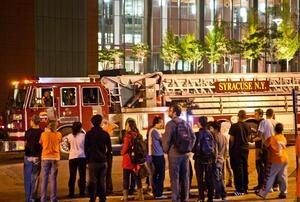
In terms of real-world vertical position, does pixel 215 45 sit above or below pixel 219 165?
above

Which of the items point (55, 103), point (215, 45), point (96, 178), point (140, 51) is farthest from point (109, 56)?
point (96, 178)

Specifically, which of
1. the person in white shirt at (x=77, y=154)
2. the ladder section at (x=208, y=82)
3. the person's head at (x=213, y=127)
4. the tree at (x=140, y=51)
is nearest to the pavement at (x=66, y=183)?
the person in white shirt at (x=77, y=154)

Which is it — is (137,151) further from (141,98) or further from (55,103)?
(141,98)

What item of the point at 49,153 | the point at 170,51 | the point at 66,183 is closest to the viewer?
the point at 49,153

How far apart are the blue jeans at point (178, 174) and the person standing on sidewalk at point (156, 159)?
67.4 inches

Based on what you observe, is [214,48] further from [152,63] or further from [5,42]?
[5,42]

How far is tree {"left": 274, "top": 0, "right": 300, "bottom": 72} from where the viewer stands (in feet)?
153

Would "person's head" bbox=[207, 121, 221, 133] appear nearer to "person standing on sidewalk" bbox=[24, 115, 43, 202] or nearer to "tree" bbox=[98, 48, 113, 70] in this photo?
"person standing on sidewalk" bbox=[24, 115, 43, 202]

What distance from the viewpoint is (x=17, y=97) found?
20.4 meters

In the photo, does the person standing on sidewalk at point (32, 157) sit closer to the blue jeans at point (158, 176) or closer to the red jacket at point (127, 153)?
the red jacket at point (127, 153)

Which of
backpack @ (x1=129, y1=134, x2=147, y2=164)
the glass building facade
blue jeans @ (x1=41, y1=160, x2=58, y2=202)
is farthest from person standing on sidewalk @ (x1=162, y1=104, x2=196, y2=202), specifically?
the glass building facade

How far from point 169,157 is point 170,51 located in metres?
40.8

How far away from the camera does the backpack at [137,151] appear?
41.7 ft

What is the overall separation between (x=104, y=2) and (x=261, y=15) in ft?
48.7
